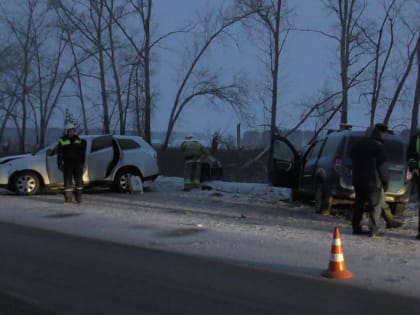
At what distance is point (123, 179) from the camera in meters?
16.4

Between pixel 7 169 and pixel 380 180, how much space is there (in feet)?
34.4

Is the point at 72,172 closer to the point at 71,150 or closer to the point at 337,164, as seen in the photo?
the point at 71,150

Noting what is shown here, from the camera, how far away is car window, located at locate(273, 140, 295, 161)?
45.5ft

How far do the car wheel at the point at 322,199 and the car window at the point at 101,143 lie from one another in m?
6.75

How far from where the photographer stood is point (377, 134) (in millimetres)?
9156

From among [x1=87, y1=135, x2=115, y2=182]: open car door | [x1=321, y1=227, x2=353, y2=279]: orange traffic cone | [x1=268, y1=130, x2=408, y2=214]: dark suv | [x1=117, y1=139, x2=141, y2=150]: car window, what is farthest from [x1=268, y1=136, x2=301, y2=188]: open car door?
[x1=321, y1=227, x2=353, y2=279]: orange traffic cone

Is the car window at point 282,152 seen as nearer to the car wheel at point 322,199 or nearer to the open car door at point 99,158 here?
the car wheel at point 322,199

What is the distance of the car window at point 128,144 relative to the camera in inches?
655

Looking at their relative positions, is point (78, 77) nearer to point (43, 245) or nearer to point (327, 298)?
point (43, 245)

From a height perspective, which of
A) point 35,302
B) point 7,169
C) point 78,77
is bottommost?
point 35,302

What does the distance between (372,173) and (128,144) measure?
363 inches

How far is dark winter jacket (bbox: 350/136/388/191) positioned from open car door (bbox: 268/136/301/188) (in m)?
4.61

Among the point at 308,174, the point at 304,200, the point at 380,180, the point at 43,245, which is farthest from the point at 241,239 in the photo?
the point at 304,200

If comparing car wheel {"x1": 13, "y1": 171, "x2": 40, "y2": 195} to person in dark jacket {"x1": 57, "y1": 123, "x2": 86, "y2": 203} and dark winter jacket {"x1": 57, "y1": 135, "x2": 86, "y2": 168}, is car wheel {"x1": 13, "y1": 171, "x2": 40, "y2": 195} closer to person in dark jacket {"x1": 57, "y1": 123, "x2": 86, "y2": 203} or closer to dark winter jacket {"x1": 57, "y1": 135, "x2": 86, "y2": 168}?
person in dark jacket {"x1": 57, "y1": 123, "x2": 86, "y2": 203}
